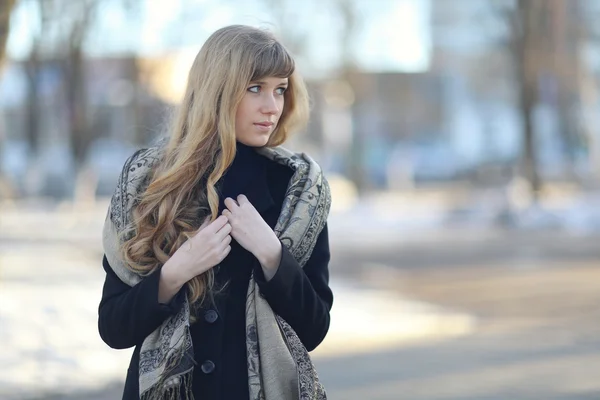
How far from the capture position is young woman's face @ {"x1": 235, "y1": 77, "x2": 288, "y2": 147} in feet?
8.77

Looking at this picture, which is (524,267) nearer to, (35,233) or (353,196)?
(35,233)

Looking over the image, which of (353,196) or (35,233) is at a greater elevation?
(353,196)

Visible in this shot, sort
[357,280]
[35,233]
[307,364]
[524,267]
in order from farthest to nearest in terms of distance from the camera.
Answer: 1. [35,233]
2. [524,267]
3. [357,280]
4. [307,364]

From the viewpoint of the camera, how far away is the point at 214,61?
104 inches

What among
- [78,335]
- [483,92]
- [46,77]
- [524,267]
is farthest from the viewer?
[483,92]

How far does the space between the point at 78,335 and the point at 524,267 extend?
24.1 ft

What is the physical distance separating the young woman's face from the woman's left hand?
0.67ft

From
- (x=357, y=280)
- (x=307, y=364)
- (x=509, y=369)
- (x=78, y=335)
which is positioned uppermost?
(x=357, y=280)

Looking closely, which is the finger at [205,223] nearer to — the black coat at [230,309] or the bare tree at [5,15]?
the black coat at [230,309]

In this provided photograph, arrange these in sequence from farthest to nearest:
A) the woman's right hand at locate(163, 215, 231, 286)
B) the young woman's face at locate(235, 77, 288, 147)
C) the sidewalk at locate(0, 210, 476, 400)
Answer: the sidewalk at locate(0, 210, 476, 400)
the young woman's face at locate(235, 77, 288, 147)
the woman's right hand at locate(163, 215, 231, 286)

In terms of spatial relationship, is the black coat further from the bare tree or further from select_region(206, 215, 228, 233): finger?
the bare tree

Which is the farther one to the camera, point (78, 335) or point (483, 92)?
point (483, 92)

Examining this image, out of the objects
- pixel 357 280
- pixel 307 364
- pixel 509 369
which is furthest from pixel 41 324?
pixel 307 364

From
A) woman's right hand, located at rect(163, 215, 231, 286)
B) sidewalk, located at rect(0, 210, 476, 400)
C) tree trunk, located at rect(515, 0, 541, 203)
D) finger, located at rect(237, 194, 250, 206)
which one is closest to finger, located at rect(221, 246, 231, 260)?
woman's right hand, located at rect(163, 215, 231, 286)
